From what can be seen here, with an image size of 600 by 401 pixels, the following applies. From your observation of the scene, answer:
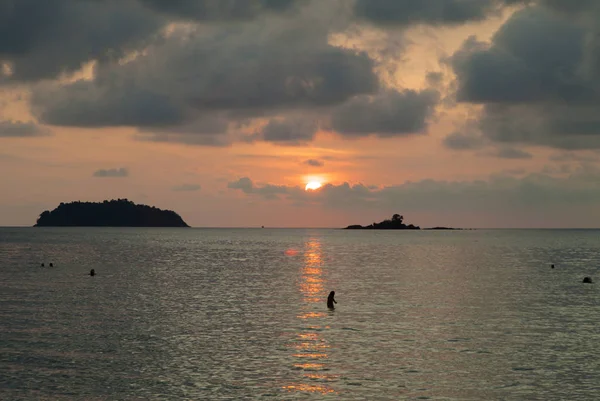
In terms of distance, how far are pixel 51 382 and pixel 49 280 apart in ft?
212

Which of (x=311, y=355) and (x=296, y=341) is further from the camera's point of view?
(x=296, y=341)

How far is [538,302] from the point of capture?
7119 centimetres

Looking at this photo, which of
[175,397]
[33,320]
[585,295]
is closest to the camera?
[175,397]

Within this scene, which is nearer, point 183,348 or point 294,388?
point 294,388

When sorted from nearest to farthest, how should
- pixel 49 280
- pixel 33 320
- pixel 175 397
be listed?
pixel 175 397 → pixel 33 320 → pixel 49 280

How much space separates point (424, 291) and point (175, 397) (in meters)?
54.8

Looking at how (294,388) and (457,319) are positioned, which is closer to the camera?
(294,388)

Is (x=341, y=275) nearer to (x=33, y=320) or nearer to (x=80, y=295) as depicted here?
(x=80, y=295)

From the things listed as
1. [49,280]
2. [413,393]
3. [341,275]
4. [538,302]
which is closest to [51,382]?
[413,393]

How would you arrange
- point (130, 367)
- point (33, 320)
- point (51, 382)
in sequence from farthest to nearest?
point (33, 320) < point (130, 367) < point (51, 382)

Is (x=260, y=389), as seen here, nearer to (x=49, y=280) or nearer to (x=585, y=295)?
(x=585, y=295)

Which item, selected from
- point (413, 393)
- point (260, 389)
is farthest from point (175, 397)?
point (413, 393)

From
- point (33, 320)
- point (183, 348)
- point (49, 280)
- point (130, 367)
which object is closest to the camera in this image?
point (130, 367)

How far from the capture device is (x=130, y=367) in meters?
38.2
